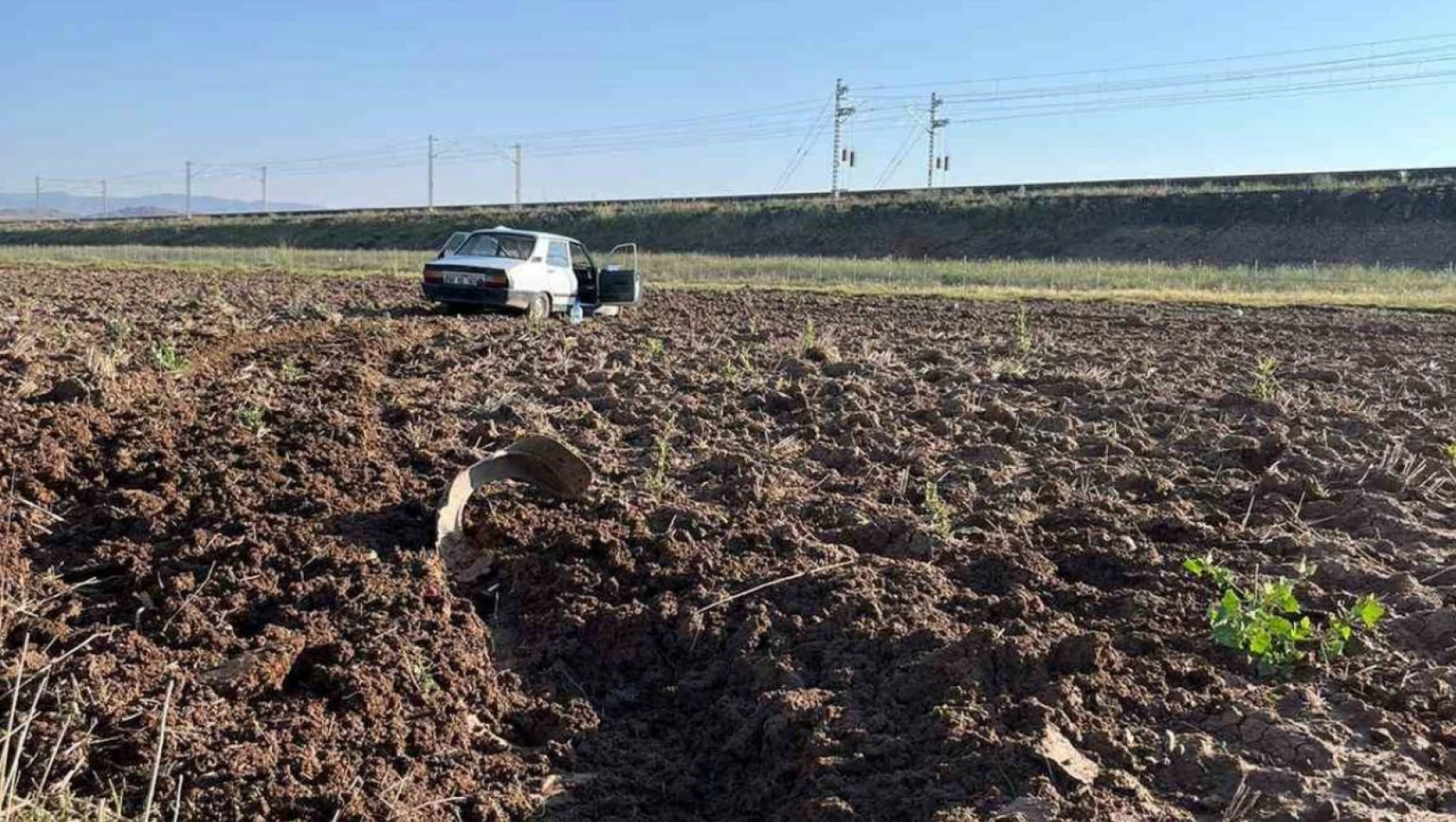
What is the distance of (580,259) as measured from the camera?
18.4 metres

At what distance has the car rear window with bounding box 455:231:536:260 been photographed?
1680cm

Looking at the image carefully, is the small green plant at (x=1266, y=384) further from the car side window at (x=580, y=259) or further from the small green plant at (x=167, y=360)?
the car side window at (x=580, y=259)

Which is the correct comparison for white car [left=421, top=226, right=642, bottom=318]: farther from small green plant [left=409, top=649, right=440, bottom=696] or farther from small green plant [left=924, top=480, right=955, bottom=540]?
small green plant [left=409, top=649, right=440, bottom=696]

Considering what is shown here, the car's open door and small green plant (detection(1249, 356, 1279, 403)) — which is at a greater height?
the car's open door

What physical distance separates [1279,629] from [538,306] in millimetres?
13209

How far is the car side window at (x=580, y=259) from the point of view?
1783 cm

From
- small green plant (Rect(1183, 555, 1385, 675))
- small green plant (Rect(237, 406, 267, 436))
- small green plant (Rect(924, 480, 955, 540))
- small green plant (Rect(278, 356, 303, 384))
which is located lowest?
small green plant (Rect(1183, 555, 1385, 675))

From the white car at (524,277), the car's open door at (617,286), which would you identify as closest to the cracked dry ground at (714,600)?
the white car at (524,277)

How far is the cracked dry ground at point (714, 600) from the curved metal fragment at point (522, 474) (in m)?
0.12

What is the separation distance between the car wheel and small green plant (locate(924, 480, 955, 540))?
1075cm

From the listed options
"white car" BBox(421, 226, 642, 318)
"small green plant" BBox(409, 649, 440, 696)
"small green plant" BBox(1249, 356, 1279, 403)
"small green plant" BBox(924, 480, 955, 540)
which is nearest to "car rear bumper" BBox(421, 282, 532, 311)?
"white car" BBox(421, 226, 642, 318)

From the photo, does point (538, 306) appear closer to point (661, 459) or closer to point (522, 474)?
point (661, 459)

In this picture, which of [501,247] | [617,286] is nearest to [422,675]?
[501,247]

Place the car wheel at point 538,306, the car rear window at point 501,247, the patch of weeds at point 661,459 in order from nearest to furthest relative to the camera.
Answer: the patch of weeds at point 661,459 < the car wheel at point 538,306 < the car rear window at point 501,247
